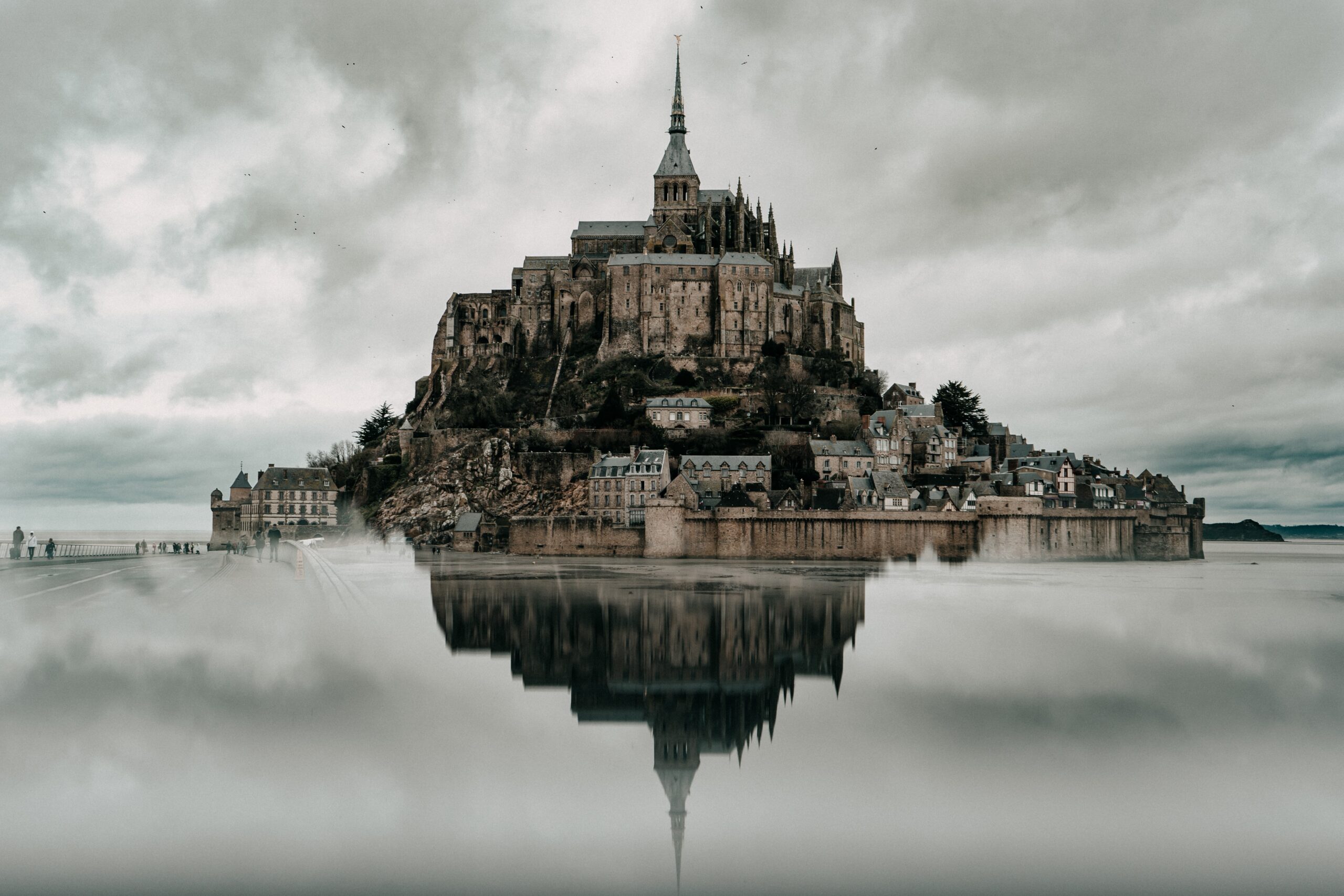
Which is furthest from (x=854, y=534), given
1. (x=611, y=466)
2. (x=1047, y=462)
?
(x=1047, y=462)

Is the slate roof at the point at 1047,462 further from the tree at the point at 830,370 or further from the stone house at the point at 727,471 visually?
the stone house at the point at 727,471

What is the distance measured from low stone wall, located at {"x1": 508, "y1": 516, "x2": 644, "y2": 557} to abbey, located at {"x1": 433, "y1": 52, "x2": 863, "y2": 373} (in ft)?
51.7

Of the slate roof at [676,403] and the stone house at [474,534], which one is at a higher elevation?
the slate roof at [676,403]

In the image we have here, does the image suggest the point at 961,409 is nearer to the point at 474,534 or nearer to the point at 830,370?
the point at 830,370

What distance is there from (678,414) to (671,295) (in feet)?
32.3

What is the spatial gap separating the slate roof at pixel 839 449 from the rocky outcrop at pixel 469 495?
37.0 ft

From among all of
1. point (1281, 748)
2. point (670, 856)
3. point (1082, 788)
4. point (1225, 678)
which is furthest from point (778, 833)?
point (1225, 678)

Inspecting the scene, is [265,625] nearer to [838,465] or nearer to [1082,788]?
[1082,788]

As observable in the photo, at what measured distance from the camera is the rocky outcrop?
5397cm

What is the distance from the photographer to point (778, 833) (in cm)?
977

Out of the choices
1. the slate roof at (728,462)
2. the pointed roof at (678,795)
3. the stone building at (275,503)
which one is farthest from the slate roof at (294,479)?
the pointed roof at (678,795)

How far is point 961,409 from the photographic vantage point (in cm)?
6438

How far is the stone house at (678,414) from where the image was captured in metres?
56.4

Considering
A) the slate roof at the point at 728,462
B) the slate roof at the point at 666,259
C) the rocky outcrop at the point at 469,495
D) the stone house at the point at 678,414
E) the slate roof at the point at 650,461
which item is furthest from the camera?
the slate roof at the point at 666,259
